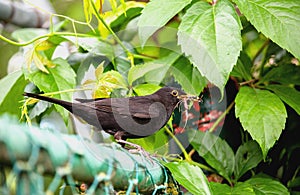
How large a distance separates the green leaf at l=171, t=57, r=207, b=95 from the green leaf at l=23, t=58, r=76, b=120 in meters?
0.21

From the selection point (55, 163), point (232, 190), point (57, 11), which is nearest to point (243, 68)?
point (232, 190)

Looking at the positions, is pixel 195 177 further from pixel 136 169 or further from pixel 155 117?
pixel 136 169

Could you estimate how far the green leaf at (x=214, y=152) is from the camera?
3.59 ft

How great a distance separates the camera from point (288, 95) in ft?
3.37

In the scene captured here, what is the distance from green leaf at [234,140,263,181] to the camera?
1086 millimetres

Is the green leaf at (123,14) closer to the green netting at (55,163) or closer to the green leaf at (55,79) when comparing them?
the green leaf at (55,79)

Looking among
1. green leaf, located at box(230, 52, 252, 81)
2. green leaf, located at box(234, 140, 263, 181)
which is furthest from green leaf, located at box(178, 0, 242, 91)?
green leaf, located at box(234, 140, 263, 181)

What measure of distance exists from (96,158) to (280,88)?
67 centimetres

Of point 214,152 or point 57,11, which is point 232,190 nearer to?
point 214,152

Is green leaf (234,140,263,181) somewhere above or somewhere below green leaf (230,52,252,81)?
below

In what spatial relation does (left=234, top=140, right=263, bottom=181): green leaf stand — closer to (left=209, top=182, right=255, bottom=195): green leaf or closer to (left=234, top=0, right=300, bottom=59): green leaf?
(left=209, top=182, right=255, bottom=195): green leaf

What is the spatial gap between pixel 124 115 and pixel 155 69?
0.31 meters

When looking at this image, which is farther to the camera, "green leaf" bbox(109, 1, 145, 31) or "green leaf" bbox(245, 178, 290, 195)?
"green leaf" bbox(109, 1, 145, 31)

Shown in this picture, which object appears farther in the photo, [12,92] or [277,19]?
[12,92]
